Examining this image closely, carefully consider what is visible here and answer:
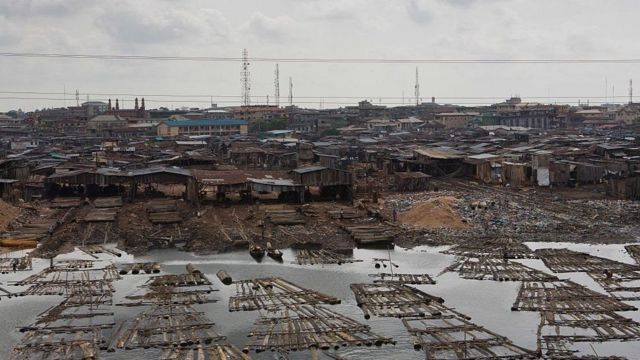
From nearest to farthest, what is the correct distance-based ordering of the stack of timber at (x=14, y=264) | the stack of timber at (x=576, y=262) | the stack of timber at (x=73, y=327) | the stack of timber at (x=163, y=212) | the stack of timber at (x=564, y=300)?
the stack of timber at (x=73, y=327)
the stack of timber at (x=564, y=300)
the stack of timber at (x=576, y=262)
the stack of timber at (x=14, y=264)
the stack of timber at (x=163, y=212)

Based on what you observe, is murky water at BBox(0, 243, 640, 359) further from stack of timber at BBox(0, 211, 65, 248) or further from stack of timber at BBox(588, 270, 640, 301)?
stack of timber at BBox(0, 211, 65, 248)

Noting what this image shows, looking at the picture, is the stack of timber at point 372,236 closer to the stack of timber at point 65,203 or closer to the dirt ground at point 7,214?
the dirt ground at point 7,214

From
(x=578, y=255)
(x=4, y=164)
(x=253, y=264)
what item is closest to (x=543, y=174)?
(x=578, y=255)

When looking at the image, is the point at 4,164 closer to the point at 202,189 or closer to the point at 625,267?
the point at 202,189

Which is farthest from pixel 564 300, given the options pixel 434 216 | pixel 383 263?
pixel 434 216

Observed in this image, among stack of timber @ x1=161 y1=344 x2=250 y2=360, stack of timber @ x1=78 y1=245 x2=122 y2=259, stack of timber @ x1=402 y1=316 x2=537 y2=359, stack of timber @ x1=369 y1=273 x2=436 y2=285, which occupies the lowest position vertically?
stack of timber @ x1=402 y1=316 x2=537 y2=359

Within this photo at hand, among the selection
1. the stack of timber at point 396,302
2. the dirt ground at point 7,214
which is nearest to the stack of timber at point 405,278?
the stack of timber at point 396,302

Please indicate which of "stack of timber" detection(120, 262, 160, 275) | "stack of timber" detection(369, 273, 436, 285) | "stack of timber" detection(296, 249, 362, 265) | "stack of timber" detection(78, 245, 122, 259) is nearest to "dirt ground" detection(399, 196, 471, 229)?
"stack of timber" detection(296, 249, 362, 265)
